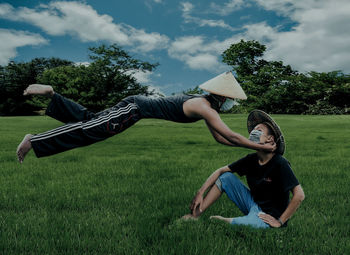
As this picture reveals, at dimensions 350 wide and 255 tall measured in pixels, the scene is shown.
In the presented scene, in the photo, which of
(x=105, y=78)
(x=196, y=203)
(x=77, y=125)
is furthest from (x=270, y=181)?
(x=105, y=78)

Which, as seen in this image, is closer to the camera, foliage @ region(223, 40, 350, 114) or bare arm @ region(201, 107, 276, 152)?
bare arm @ region(201, 107, 276, 152)

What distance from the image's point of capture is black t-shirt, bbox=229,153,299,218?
332cm

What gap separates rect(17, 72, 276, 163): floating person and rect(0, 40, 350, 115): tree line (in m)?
30.4

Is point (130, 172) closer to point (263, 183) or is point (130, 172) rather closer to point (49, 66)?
point (263, 183)

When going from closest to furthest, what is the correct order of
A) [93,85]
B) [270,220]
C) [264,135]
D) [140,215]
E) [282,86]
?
[270,220]
[264,135]
[140,215]
[282,86]
[93,85]

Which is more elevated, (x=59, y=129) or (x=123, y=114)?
(x=123, y=114)

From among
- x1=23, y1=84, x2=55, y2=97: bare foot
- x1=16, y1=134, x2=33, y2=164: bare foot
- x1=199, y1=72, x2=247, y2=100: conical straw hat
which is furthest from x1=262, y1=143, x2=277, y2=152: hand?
x1=16, y1=134, x2=33, y2=164: bare foot

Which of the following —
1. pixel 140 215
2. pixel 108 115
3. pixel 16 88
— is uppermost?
pixel 16 88

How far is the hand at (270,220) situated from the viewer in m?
3.39

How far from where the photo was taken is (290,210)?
3.29m

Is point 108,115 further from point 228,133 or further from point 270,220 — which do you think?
point 270,220

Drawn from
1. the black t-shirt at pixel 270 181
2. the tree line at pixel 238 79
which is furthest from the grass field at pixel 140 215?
the tree line at pixel 238 79

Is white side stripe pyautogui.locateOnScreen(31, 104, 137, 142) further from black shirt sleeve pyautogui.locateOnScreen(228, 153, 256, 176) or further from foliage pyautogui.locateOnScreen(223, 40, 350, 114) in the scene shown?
foliage pyautogui.locateOnScreen(223, 40, 350, 114)

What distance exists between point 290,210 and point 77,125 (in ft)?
9.27
